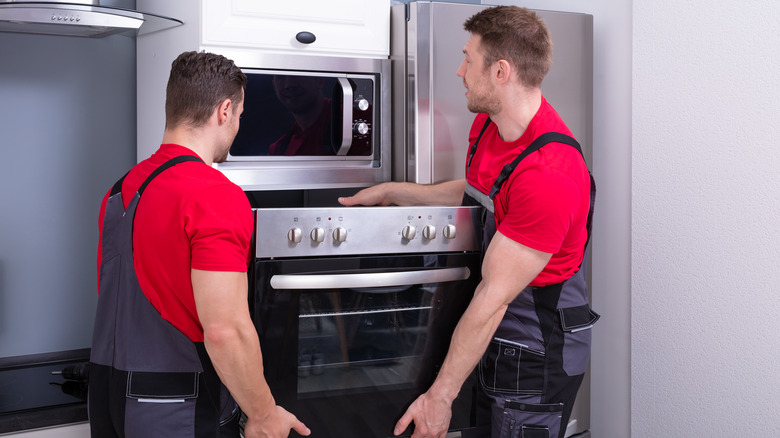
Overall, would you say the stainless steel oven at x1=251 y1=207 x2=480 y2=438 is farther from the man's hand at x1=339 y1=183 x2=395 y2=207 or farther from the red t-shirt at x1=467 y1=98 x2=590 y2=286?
the man's hand at x1=339 y1=183 x2=395 y2=207

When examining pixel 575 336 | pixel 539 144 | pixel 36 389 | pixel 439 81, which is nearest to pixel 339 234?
pixel 539 144

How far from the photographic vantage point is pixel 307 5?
1925 mm

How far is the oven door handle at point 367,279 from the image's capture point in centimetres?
147

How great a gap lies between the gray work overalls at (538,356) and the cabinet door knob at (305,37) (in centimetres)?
70

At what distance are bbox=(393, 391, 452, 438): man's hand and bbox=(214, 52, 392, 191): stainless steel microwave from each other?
2.31ft

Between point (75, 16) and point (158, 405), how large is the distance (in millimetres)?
983

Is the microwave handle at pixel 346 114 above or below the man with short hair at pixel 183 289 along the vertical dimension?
above

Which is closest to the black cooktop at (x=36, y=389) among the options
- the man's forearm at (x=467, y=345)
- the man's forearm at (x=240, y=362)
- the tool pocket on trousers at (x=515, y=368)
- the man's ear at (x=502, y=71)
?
the man's forearm at (x=240, y=362)

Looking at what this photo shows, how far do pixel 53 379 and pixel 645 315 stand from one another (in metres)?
1.59

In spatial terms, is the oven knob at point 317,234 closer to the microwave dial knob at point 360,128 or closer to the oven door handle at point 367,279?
the oven door handle at point 367,279

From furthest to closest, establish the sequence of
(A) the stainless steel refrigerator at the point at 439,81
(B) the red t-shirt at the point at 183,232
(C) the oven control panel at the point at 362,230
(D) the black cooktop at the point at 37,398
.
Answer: (A) the stainless steel refrigerator at the point at 439,81 < (D) the black cooktop at the point at 37,398 < (C) the oven control panel at the point at 362,230 < (B) the red t-shirt at the point at 183,232

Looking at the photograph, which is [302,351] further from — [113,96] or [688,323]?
[113,96]

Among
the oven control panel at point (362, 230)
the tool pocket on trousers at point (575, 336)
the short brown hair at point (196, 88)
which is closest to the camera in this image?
the short brown hair at point (196, 88)

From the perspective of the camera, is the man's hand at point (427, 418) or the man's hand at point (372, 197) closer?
the man's hand at point (427, 418)
